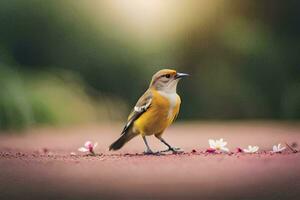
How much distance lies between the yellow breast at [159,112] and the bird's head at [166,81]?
0.02 m

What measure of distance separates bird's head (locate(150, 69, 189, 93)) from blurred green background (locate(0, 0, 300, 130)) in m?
3.39

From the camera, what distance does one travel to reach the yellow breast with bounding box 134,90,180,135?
2789mm

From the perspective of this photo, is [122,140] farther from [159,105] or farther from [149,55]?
[149,55]

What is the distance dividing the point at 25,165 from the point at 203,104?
407 centimetres

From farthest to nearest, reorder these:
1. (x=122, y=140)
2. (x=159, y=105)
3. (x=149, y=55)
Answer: (x=149, y=55), (x=122, y=140), (x=159, y=105)

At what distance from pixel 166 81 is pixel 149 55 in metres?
3.73

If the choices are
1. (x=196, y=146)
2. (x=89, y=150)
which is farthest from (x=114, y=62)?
(x=89, y=150)

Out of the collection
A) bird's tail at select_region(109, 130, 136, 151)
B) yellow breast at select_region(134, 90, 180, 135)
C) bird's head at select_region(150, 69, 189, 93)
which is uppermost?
bird's head at select_region(150, 69, 189, 93)

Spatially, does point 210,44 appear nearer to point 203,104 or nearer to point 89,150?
point 203,104

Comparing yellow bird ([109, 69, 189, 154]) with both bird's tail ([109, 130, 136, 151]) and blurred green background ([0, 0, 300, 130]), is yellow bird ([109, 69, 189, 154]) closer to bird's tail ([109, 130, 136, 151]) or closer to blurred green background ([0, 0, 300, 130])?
bird's tail ([109, 130, 136, 151])

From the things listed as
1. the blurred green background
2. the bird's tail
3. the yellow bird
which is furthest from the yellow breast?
the blurred green background

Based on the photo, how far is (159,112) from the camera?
2793 millimetres

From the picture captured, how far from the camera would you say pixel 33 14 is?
686 cm

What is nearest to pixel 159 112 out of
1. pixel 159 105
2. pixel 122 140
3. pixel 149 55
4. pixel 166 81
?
pixel 159 105
